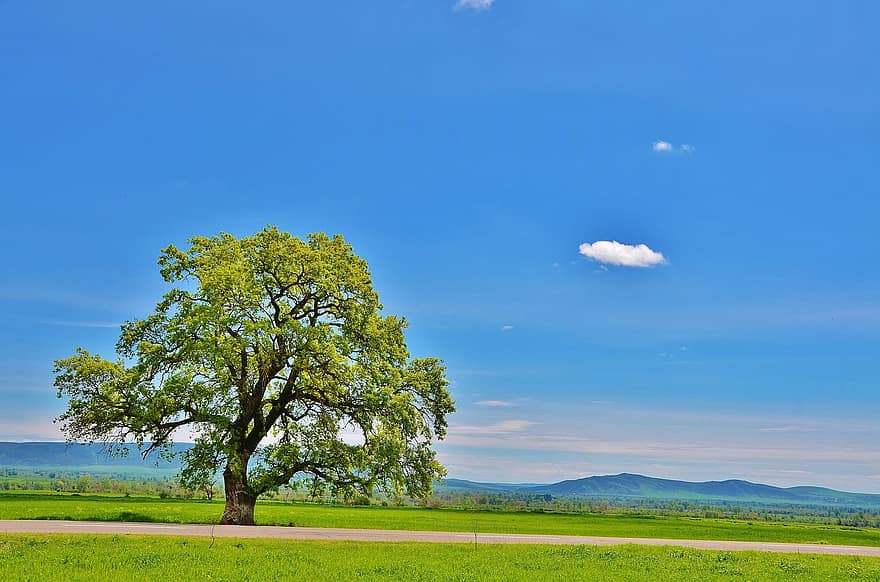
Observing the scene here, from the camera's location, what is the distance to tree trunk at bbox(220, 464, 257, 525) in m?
35.3

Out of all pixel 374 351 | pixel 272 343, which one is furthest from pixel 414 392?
pixel 272 343

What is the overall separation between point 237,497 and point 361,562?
14.7 meters

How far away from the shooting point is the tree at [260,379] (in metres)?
35.4

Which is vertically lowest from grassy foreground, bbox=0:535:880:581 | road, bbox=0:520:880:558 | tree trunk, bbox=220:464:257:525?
road, bbox=0:520:880:558

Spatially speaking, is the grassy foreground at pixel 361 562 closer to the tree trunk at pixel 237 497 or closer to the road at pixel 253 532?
the road at pixel 253 532

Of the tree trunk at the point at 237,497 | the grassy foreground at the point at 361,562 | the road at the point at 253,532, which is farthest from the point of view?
the tree trunk at the point at 237,497

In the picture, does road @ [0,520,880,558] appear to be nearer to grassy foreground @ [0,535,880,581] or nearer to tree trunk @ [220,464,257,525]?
tree trunk @ [220,464,257,525]

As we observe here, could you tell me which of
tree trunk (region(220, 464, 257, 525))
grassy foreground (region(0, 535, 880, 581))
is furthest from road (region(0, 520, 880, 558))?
grassy foreground (region(0, 535, 880, 581))

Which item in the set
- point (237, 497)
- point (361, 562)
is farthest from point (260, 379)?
point (361, 562)

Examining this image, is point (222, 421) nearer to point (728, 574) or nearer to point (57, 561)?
point (57, 561)

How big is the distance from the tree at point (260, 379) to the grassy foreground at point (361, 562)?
29.7 feet

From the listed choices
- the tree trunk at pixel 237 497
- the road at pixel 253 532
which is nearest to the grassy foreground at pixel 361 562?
the road at pixel 253 532

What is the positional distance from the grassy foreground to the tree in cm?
904

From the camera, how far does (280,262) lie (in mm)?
37031
